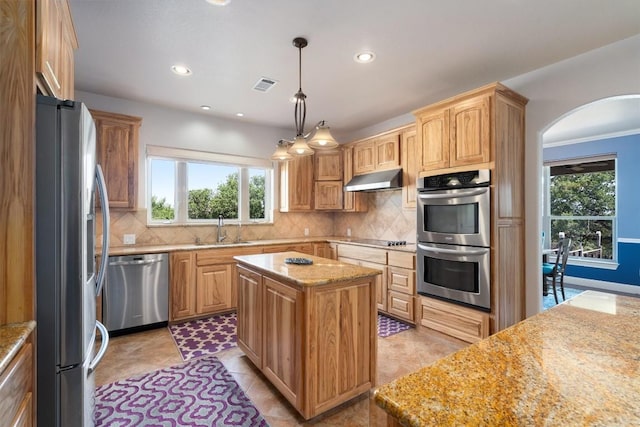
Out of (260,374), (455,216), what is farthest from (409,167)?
(260,374)

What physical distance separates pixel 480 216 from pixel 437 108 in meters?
1.22

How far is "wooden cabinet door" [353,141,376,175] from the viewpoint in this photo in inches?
173

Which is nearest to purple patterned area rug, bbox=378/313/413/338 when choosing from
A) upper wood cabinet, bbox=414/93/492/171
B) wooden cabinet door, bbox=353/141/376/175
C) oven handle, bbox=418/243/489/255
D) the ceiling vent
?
oven handle, bbox=418/243/489/255

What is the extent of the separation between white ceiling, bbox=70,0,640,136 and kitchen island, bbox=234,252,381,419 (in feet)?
5.96

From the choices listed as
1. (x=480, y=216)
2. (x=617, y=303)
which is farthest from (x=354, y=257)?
(x=617, y=303)

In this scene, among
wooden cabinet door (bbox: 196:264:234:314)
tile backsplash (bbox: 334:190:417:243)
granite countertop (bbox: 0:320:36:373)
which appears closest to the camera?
granite countertop (bbox: 0:320:36:373)

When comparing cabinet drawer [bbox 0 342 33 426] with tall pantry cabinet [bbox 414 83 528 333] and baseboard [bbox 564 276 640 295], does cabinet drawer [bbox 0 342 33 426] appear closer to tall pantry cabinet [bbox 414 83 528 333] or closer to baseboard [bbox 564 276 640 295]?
tall pantry cabinet [bbox 414 83 528 333]

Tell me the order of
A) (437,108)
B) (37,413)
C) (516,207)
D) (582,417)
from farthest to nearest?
(437,108)
(516,207)
(37,413)
(582,417)

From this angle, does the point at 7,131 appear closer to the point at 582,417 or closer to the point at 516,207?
the point at 582,417

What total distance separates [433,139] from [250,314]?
8.25 feet

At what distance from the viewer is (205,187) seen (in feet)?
14.4

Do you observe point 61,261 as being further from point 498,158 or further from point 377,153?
point 377,153

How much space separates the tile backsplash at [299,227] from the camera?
3.79m

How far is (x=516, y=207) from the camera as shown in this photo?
115 inches
